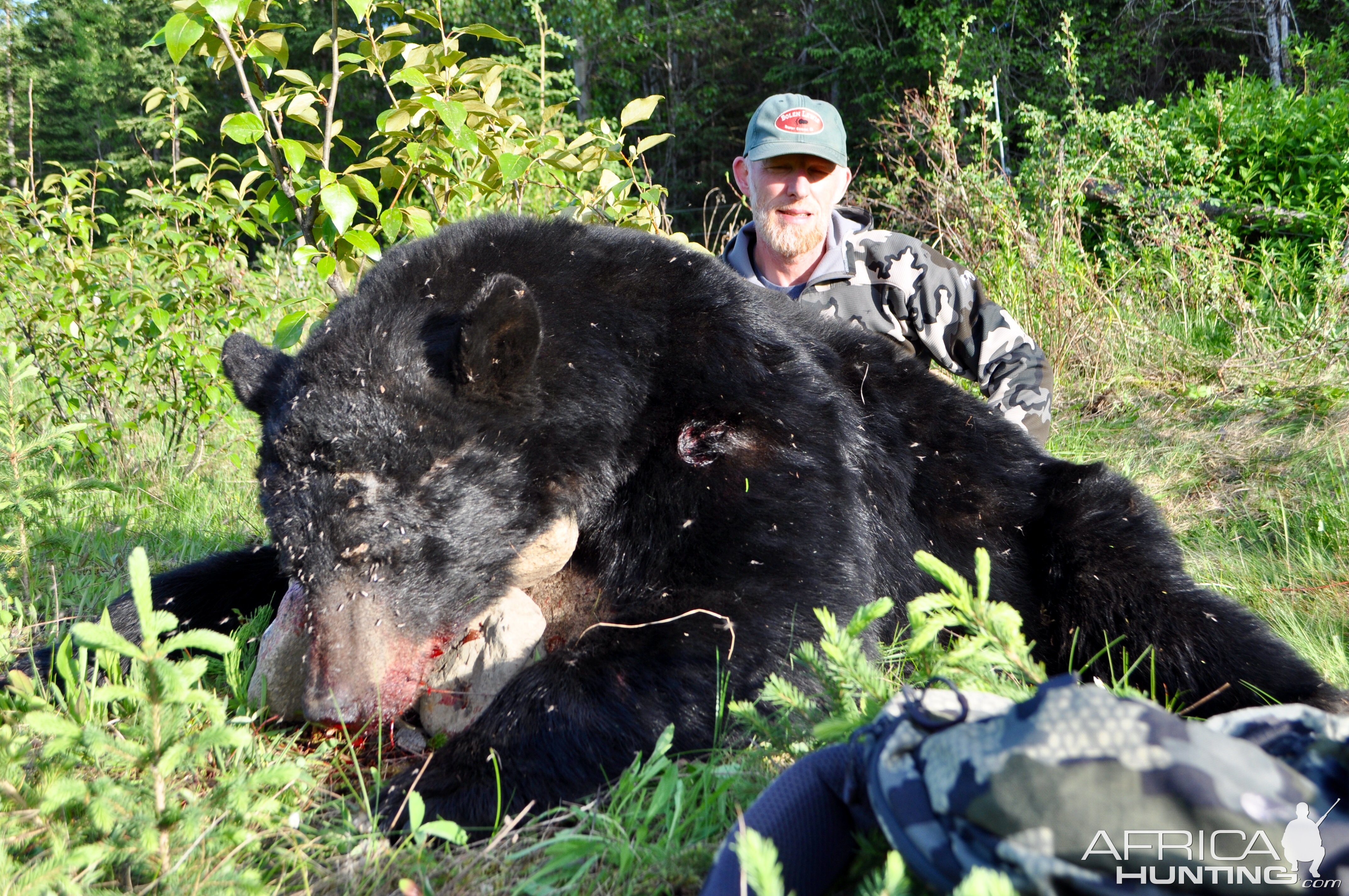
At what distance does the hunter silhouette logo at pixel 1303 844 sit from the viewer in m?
0.99

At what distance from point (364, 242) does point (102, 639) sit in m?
2.05

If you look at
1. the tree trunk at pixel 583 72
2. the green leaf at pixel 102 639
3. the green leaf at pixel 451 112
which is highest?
the tree trunk at pixel 583 72

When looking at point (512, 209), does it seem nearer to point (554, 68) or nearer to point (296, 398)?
point (296, 398)

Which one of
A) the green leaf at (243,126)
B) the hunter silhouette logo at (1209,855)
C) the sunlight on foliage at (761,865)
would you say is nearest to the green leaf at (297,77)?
the green leaf at (243,126)

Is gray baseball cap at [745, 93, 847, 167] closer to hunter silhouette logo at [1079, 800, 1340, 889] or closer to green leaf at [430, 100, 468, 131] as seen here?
green leaf at [430, 100, 468, 131]

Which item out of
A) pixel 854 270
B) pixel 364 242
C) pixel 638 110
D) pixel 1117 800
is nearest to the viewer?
pixel 1117 800

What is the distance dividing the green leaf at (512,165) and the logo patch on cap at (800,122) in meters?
1.50

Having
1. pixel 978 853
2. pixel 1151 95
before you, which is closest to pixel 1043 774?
pixel 978 853

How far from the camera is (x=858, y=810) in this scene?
50.9 inches

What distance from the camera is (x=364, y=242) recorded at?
316cm

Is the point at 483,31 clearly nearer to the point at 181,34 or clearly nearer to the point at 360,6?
the point at 360,6

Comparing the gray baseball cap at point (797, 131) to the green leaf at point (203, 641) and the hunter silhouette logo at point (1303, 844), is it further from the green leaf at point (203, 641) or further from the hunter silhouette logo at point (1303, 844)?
the hunter silhouette logo at point (1303, 844)

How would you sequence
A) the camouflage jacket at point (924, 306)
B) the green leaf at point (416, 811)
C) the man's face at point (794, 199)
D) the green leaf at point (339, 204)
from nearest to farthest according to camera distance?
the green leaf at point (416, 811), the green leaf at point (339, 204), the camouflage jacket at point (924, 306), the man's face at point (794, 199)

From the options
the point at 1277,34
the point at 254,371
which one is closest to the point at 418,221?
the point at 254,371
